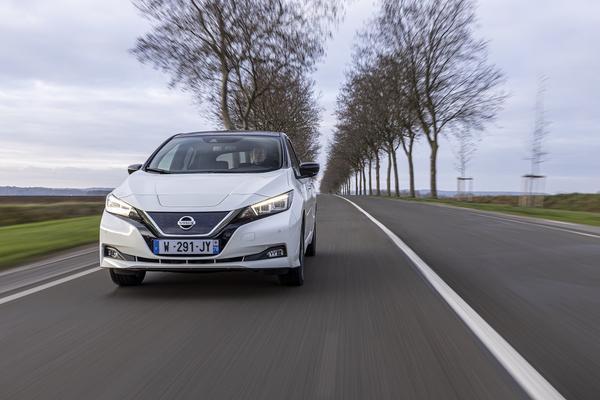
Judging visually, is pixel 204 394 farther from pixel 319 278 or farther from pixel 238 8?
pixel 238 8

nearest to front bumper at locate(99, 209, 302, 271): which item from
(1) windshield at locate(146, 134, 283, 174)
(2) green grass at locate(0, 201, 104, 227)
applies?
(1) windshield at locate(146, 134, 283, 174)

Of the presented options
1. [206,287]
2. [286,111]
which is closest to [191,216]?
[206,287]

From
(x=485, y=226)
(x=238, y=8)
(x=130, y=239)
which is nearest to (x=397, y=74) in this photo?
(x=238, y=8)

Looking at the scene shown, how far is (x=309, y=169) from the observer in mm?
7191

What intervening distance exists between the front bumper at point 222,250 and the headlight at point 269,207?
64 millimetres

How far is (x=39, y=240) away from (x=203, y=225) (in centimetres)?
689

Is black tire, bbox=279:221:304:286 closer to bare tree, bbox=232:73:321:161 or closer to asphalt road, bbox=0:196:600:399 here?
asphalt road, bbox=0:196:600:399

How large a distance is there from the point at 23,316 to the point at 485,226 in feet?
39.5

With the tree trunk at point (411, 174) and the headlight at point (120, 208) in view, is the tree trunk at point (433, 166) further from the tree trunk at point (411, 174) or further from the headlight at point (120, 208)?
the headlight at point (120, 208)

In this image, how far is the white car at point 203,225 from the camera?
17.5ft

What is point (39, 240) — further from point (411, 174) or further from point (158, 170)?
point (411, 174)

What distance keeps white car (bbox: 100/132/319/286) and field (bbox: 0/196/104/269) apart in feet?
11.2

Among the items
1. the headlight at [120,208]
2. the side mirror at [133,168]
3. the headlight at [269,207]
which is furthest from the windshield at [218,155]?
the headlight at [120,208]

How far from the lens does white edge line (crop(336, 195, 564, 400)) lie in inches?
121
